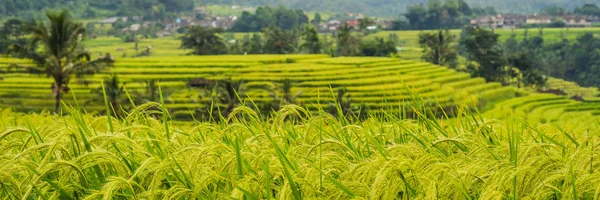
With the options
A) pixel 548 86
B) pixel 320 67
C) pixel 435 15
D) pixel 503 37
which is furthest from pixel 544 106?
pixel 435 15

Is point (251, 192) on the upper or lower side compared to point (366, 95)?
upper

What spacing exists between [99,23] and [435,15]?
53.9 metres

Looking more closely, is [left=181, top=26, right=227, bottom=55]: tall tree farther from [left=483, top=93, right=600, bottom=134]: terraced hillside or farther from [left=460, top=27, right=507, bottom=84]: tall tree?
[left=483, top=93, right=600, bottom=134]: terraced hillside

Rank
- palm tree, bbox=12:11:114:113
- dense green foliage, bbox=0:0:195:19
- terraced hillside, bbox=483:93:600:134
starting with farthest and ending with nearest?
dense green foliage, bbox=0:0:195:19
terraced hillside, bbox=483:93:600:134
palm tree, bbox=12:11:114:113

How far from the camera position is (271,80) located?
149ft

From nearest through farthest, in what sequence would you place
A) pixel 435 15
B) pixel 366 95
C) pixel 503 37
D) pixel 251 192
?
1. pixel 251 192
2. pixel 366 95
3. pixel 503 37
4. pixel 435 15

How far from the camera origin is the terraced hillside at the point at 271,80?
137ft

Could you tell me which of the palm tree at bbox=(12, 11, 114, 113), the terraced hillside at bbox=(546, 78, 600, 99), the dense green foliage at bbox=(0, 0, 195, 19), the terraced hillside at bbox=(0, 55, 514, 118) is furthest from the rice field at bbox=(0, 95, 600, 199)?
the dense green foliage at bbox=(0, 0, 195, 19)

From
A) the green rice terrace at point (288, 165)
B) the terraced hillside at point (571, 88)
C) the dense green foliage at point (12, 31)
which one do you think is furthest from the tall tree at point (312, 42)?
the green rice terrace at point (288, 165)

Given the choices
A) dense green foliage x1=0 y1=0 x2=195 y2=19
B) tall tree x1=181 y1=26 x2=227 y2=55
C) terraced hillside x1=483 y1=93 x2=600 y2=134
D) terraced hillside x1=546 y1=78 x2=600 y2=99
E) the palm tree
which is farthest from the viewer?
dense green foliage x1=0 y1=0 x2=195 y2=19

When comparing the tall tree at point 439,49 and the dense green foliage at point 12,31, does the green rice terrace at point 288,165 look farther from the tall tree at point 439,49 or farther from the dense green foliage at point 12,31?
the tall tree at point 439,49

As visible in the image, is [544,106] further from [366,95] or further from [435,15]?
[435,15]

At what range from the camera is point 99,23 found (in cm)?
12544

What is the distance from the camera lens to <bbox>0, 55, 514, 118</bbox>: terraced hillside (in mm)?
41750
